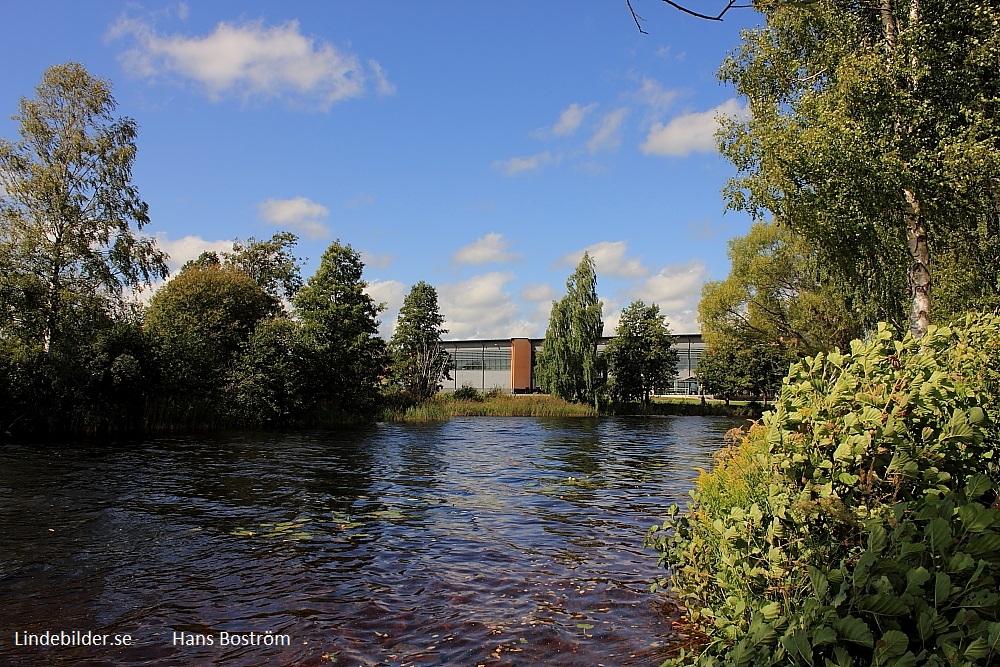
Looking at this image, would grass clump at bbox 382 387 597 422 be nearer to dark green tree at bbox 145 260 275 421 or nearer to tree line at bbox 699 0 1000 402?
dark green tree at bbox 145 260 275 421

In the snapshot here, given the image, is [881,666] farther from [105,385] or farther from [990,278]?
[105,385]

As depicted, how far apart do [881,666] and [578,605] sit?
14.5ft

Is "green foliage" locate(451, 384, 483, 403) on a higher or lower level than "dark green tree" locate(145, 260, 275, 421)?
lower

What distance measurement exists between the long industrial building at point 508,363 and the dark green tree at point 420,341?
1531 cm

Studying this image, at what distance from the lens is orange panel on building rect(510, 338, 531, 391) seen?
77750mm

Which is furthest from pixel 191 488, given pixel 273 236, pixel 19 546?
pixel 273 236

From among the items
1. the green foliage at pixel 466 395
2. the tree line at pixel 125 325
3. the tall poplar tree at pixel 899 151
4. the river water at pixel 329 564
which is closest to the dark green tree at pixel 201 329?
the tree line at pixel 125 325

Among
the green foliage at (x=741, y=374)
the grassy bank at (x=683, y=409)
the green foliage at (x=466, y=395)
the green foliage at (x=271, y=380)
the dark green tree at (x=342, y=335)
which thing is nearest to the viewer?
the green foliage at (x=271, y=380)

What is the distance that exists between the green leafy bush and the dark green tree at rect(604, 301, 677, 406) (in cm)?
4871

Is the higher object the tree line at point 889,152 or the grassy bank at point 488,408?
the tree line at point 889,152

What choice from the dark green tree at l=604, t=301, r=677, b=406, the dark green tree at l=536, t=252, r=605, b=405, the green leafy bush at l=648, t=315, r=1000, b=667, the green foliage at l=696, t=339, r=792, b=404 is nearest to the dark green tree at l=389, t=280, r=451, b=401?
the dark green tree at l=536, t=252, r=605, b=405

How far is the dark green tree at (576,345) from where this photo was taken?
50.6 metres

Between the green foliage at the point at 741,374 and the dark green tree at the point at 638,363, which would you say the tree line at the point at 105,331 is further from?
the green foliage at the point at 741,374

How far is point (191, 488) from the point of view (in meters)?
14.1
